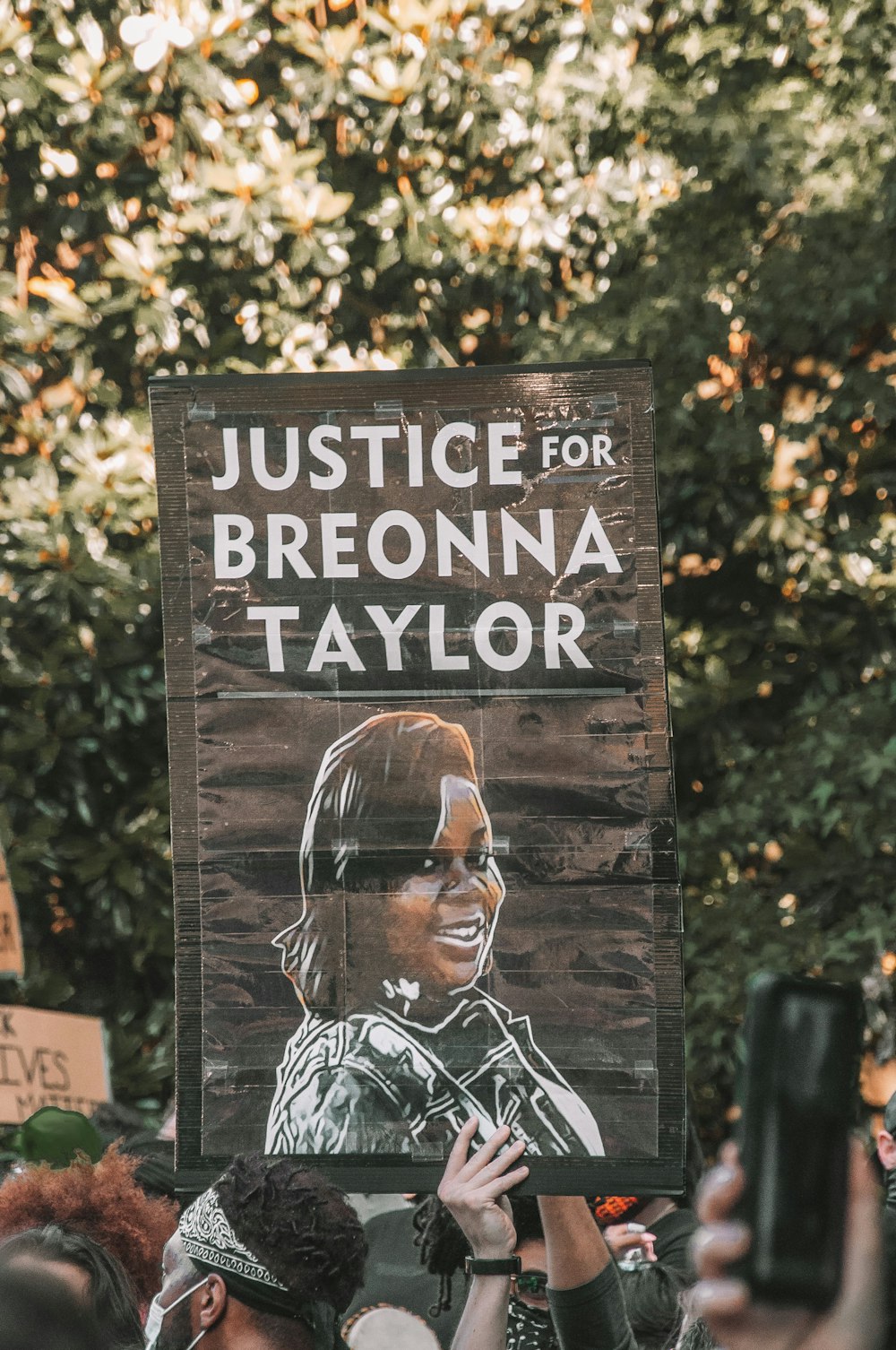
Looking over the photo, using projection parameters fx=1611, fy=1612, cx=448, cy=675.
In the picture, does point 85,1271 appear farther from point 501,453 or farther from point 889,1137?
point 501,453

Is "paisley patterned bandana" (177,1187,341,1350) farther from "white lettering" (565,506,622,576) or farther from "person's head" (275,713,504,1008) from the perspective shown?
"white lettering" (565,506,622,576)

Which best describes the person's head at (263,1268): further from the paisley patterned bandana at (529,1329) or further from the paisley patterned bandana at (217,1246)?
the paisley patterned bandana at (529,1329)

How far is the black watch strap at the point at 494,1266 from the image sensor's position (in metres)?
2.53

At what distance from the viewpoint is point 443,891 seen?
2783 millimetres

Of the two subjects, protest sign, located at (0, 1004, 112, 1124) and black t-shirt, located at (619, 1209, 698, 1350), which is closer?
black t-shirt, located at (619, 1209, 698, 1350)

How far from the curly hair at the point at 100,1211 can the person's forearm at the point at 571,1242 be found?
70 centimetres

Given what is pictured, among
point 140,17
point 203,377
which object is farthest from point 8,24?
point 203,377

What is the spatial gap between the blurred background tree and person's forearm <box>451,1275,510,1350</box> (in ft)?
13.5

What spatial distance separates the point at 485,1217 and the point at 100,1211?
676 millimetres

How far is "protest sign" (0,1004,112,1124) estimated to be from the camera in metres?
5.13

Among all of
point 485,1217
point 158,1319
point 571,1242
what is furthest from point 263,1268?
point 571,1242

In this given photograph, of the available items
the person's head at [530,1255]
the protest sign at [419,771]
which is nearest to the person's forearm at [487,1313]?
the protest sign at [419,771]

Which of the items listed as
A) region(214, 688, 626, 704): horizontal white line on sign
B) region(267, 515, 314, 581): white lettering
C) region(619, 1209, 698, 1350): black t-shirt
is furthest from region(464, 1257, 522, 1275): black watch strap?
region(267, 515, 314, 581): white lettering

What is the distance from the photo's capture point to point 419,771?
281 cm
